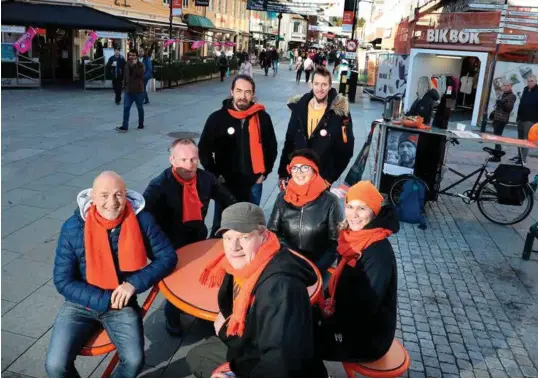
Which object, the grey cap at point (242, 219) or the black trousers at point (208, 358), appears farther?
the black trousers at point (208, 358)

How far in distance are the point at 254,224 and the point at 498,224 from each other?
5964 mm

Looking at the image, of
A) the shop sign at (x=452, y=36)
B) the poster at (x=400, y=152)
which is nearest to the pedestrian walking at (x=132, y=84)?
the poster at (x=400, y=152)

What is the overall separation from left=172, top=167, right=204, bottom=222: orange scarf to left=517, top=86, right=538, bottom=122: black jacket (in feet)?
33.1

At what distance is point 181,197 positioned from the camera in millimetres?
3938

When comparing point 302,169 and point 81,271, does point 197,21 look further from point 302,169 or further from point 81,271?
point 81,271

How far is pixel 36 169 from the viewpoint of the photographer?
8.45 meters

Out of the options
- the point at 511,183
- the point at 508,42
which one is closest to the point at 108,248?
the point at 511,183

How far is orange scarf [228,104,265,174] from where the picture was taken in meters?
4.76

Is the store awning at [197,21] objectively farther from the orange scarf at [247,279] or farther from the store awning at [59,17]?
the orange scarf at [247,279]

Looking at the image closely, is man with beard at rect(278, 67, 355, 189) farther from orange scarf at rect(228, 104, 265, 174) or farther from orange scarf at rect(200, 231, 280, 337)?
orange scarf at rect(200, 231, 280, 337)

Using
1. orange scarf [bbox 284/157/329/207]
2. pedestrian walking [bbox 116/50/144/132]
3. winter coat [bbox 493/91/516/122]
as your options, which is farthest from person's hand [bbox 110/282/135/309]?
winter coat [bbox 493/91/516/122]

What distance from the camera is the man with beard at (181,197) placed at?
3863 millimetres

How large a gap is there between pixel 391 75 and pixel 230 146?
17.1 m

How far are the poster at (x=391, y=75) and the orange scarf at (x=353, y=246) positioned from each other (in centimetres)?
1588
